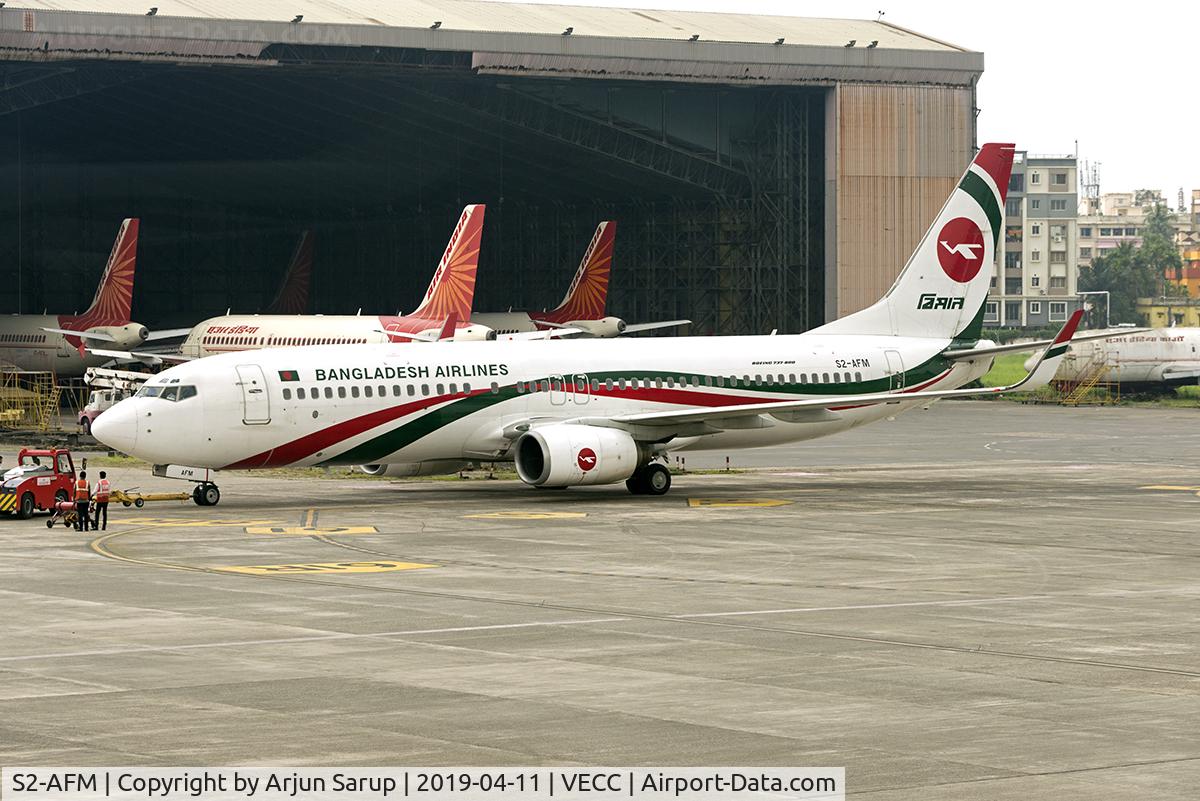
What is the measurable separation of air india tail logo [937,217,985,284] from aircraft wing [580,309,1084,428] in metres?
3.74

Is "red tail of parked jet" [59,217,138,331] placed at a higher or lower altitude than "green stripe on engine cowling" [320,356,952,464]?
higher

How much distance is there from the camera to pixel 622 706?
16422 mm

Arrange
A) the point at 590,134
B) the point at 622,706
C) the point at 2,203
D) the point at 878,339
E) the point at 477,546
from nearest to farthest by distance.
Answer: the point at 622,706 → the point at 477,546 → the point at 878,339 → the point at 590,134 → the point at 2,203

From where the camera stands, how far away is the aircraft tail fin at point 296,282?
115688mm

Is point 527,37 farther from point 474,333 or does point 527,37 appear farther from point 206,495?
point 206,495

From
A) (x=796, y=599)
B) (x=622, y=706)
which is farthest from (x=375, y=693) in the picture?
(x=796, y=599)

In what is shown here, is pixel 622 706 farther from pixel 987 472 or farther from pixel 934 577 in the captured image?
pixel 987 472

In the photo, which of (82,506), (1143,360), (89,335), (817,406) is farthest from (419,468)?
(1143,360)

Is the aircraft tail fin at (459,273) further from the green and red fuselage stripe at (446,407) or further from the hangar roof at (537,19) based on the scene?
the green and red fuselage stripe at (446,407)

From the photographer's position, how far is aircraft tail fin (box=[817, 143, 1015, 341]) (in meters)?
46.7

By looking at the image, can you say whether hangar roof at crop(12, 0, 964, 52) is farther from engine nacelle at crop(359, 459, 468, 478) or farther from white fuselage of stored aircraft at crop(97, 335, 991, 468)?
white fuselage of stored aircraft at crop(97, 335, 991, 468)

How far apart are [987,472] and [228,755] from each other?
125 feet

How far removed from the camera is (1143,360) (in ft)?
313

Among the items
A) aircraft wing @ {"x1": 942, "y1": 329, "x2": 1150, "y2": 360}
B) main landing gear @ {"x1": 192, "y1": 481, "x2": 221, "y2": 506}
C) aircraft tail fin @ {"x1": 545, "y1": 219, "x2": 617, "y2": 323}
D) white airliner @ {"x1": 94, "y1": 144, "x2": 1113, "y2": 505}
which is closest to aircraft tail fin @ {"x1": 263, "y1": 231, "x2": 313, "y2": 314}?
aircraft tail fin @ {"x1": 545, "y1": 219, "x2": 617, "y2": 323}
